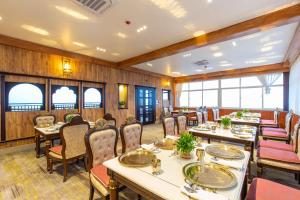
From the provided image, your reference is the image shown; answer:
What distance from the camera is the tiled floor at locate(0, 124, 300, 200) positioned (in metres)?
2.19

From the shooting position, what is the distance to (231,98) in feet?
28.1

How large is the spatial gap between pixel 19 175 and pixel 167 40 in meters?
4.32

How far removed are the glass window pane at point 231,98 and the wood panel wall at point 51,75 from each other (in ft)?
18.0

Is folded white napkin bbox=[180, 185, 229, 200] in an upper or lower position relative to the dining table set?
upper

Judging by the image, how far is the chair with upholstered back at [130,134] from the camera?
87.4 inches

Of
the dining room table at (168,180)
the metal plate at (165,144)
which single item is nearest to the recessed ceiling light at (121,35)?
the metal plate at (165,144)

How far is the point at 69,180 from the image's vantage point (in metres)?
2.57

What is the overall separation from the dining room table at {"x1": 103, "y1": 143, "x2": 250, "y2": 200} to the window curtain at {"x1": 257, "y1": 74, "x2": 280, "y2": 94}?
770cm

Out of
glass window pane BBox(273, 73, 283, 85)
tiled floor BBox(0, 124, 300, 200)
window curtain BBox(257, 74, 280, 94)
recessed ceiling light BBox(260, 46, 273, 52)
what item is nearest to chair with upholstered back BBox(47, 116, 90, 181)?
tiled floor BBox(0, 124, 300, 200)

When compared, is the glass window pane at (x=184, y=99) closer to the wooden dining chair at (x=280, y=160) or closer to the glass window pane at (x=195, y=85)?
the glass window pane at (x=195, y=85)

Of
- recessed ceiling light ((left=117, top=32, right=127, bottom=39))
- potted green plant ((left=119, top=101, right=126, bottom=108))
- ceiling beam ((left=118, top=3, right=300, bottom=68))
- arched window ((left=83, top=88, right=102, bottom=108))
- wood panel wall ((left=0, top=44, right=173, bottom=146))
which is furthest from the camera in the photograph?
potted green plant ((left=119, top=101, right=126, bottom=108))

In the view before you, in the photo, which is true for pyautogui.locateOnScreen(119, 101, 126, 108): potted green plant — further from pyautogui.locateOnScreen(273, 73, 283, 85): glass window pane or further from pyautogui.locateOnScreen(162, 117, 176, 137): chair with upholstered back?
pyautogui.locateOnScreen(273, 73, 283, 85): glass window pane

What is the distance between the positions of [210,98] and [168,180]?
9.00 metres

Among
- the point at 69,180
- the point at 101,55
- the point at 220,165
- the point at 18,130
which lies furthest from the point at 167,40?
the point at 18,130
